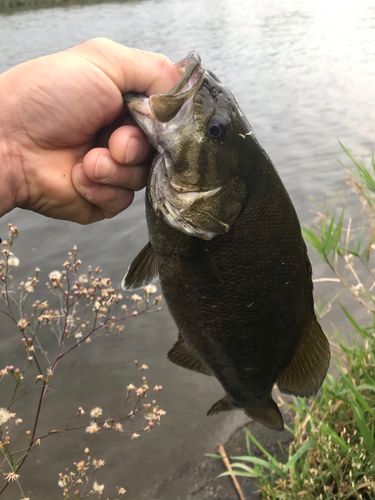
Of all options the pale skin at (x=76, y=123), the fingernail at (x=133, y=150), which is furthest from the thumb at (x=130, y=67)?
the fingernail at (x=133, y=150)

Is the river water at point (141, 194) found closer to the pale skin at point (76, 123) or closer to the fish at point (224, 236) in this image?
the fish at point (224, 236)

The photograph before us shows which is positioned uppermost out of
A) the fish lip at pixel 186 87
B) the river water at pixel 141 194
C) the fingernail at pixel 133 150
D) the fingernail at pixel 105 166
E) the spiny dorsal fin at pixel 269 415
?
the fish lip at pixel 186 87

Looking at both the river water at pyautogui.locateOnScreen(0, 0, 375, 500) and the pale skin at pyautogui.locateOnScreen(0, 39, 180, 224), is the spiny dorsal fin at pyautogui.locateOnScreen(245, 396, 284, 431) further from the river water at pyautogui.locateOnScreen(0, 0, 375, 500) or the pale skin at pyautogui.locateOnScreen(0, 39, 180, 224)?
the river water at pyautogui.locateOnScreen(0, 0, 375, 500)

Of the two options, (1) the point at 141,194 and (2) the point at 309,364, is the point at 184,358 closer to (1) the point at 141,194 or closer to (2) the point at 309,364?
(2) the point at 309,364

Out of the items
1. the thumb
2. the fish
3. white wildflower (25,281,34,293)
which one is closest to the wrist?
the thumb

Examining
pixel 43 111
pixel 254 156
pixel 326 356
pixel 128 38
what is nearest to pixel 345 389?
pixel 326 356

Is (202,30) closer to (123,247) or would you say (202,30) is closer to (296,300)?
(123,247)

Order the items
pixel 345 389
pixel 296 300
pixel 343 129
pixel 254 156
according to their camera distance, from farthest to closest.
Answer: pixel 343 129 < pixel 345 389 < pixel 296 300 < pixel 254 156
